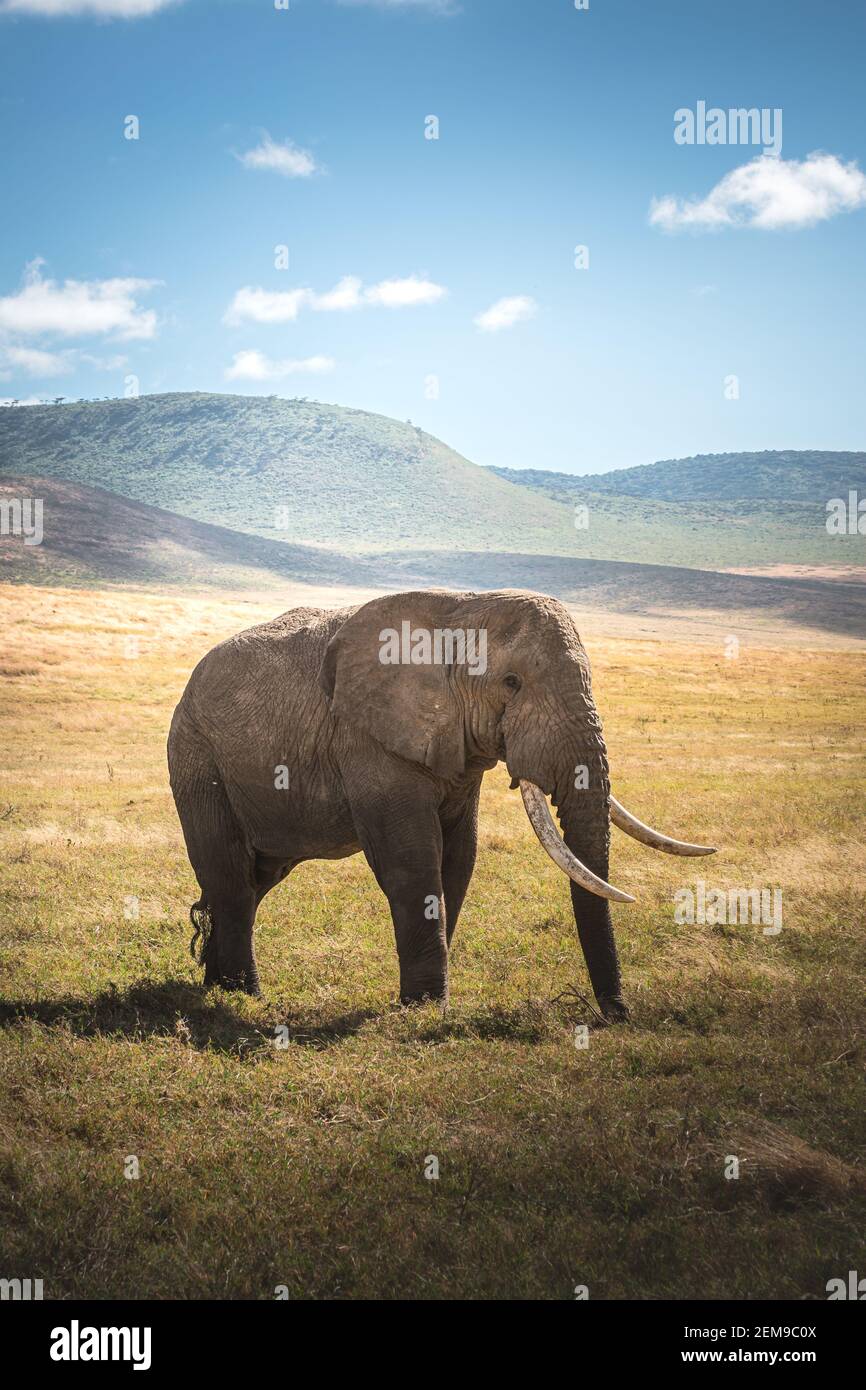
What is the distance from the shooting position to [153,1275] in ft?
18.4

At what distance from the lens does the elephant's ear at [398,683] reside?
30.3ft

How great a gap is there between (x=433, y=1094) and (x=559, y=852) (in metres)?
1.97

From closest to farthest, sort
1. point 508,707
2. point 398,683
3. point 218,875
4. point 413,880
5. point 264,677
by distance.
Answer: point 508,707 → point 413,880 → point 398,683 → point 264,677 → point 218,875

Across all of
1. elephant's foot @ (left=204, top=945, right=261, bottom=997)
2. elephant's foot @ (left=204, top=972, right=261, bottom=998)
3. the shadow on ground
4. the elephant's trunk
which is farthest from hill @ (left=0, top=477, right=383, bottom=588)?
the elephant's trunk

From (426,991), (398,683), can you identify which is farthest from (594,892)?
(398,683)

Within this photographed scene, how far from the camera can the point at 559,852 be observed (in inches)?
334

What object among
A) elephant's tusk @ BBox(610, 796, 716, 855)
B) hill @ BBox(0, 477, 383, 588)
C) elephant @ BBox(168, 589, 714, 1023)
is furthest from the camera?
hill @ BBox(0, 477, 383, 588)

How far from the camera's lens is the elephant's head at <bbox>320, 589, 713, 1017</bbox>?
8.67 meters

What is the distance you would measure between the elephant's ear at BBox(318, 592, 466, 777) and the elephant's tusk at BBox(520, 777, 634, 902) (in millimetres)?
790

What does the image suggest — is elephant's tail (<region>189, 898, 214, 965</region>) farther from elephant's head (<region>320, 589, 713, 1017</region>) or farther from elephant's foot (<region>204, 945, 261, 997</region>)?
elephant's head (<region>320, 589, 713, 1017</region>)

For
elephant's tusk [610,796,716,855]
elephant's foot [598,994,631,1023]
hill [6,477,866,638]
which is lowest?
elephant's foot [598,994,631,1023]

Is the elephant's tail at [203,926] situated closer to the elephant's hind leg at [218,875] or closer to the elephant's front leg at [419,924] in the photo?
the elephant's hind leg at [218,875]

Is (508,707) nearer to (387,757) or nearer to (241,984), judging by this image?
(387,757)

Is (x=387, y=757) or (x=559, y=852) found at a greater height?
(x=387, y=757)
